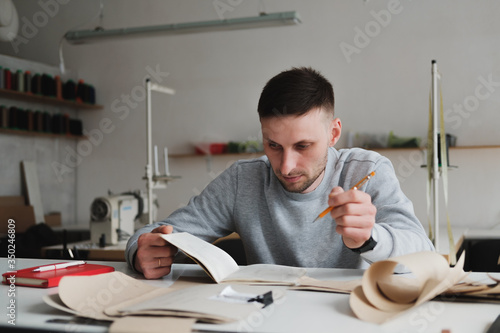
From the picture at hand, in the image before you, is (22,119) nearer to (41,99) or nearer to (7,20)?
(41,99)

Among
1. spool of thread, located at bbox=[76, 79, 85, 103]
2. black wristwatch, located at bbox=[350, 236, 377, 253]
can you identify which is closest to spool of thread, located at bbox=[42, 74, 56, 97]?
spool of thread, located at bbox=[76, 79, 85, 103]

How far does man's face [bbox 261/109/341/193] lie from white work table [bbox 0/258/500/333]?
0.48 meters

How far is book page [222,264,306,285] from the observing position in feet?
3.91

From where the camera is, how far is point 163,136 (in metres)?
5.43

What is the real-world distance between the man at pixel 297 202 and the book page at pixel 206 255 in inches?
2.3

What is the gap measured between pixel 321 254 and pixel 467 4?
145 inches

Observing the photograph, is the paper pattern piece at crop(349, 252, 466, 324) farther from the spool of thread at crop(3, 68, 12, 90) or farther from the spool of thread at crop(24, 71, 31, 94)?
→ the spool of thread at crop(24, 71, 31, 94)

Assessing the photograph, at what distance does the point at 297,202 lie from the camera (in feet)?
5.37

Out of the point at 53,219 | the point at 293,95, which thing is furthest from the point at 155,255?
the point at 53,219

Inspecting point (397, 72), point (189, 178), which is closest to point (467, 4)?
point (397, 72)

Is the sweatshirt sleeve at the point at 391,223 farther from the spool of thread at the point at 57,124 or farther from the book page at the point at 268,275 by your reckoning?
the spool of thread at the point at 57,124

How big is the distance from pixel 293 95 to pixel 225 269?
0.54 metres

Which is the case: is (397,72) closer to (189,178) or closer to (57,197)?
(189,178)

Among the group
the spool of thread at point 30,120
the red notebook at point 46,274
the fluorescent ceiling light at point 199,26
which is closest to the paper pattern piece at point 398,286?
the red notebook at point 46,274
